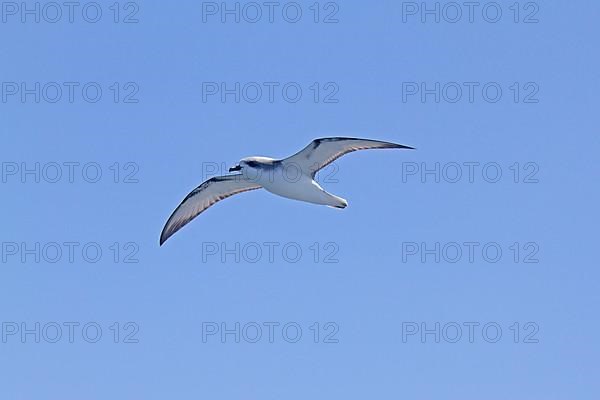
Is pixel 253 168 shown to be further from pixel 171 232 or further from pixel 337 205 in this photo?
pixel 171 232

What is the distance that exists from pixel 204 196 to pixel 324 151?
29.3ft

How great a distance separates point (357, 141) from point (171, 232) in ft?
42.5

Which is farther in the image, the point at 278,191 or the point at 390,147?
the point at 278,191

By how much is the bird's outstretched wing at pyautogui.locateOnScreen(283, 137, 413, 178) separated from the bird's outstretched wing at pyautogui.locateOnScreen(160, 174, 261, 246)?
474 centimetres

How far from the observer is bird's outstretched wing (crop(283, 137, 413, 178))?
139 feet

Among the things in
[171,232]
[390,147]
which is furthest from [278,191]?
[171,232]

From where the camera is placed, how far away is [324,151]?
143 ft

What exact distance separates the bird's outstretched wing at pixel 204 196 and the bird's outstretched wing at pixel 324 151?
15.5 feet

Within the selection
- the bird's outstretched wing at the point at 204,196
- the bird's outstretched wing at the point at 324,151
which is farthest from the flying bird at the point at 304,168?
the bird's outstretched wing at the point at 204,196

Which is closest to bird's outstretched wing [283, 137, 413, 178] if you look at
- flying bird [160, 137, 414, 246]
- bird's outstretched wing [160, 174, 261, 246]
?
flying bird [160, 137, 414, 246]

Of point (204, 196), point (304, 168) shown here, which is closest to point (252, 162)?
point (304, 168)

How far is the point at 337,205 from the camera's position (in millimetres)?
43469

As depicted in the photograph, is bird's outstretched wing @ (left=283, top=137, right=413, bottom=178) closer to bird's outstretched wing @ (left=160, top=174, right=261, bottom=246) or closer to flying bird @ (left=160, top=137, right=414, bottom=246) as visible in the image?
flying bird @ (left=160, top=137, right=414, bottom=246)

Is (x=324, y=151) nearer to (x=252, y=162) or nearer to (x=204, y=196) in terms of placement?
(x=252, y=162)
